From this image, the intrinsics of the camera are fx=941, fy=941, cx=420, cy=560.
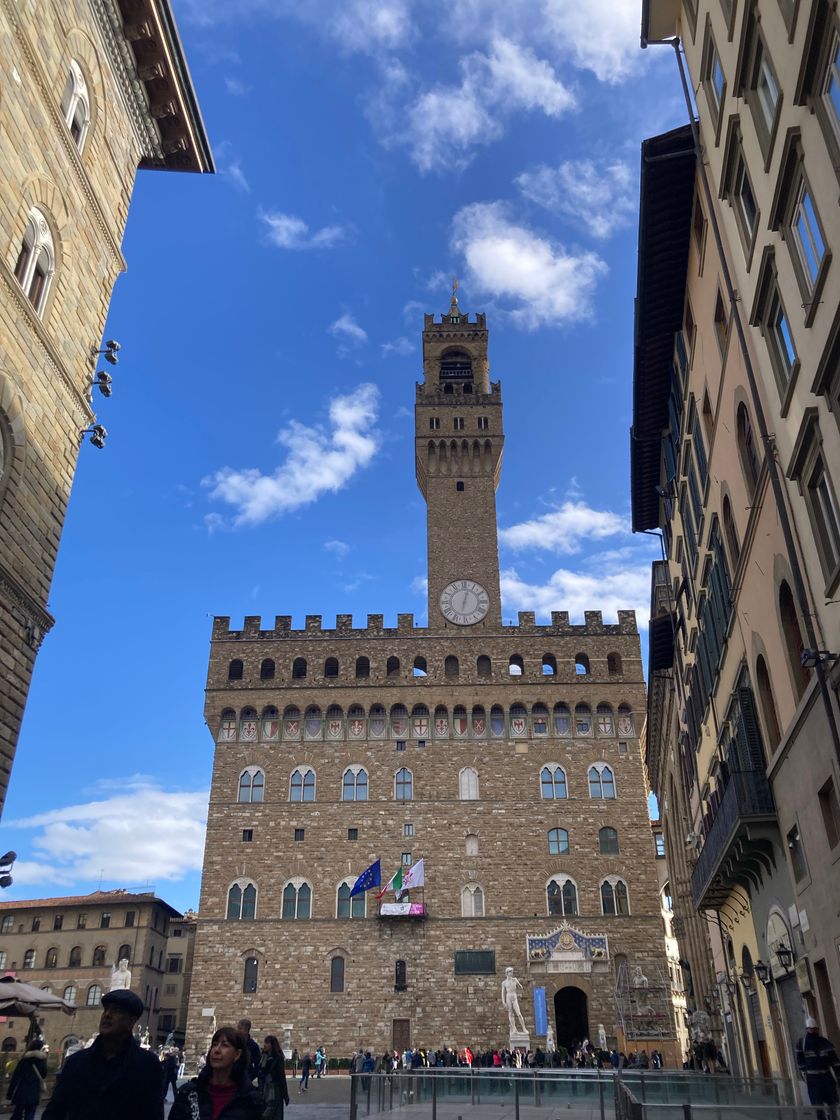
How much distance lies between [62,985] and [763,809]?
49912 mm

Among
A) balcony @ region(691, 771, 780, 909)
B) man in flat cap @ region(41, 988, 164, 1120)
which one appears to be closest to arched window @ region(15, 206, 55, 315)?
man in flat cap @ region(41, 988, 164, 1120)

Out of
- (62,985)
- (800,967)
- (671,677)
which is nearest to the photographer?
(800,967)

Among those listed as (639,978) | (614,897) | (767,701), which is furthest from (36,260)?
(639,978)

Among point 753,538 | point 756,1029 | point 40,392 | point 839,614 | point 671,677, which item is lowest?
point 756,1029

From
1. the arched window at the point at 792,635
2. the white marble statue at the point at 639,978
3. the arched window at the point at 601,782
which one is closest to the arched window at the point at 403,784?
the arched window at the point at 601,782

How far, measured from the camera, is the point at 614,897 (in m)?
37.6

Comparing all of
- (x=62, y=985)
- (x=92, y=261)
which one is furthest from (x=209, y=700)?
(x=92, y=261)

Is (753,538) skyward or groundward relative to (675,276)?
groundward

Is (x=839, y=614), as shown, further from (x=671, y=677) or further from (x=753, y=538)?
(x=671, y=677)

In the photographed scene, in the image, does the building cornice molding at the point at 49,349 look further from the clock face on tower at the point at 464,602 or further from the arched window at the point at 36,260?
the clock face on tower at the point at 464,602

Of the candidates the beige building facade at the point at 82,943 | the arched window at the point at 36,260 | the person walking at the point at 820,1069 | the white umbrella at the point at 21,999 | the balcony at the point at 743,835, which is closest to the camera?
the person walking at the point at 820,1069

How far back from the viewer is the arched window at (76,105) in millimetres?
15266

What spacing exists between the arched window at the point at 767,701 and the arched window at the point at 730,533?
2026mm

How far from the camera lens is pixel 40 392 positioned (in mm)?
14297
